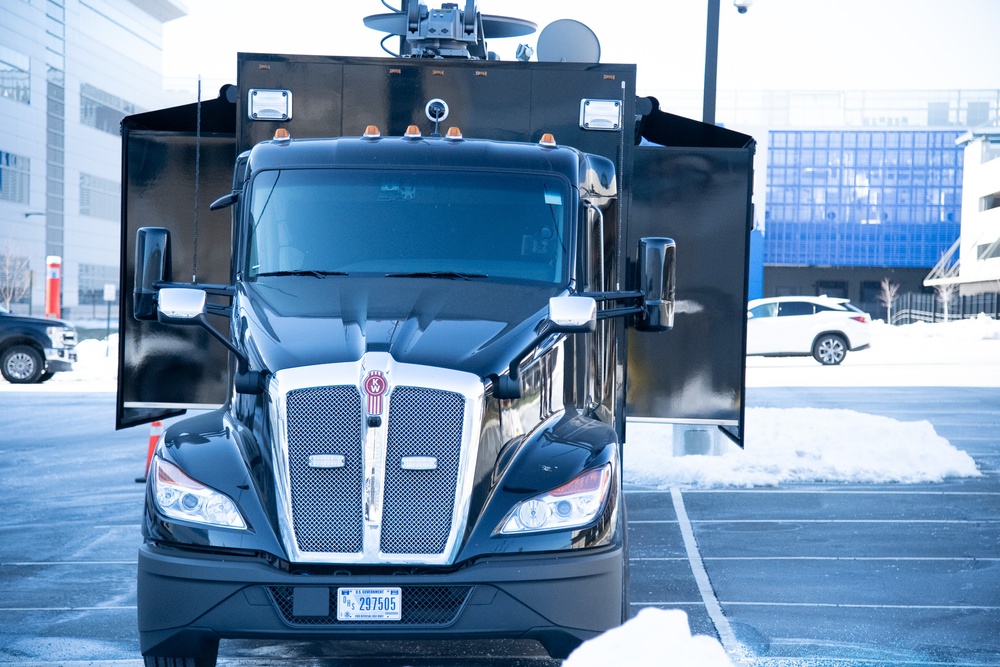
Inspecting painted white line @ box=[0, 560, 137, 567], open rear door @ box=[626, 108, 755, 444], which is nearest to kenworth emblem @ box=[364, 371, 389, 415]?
open rear door @ box=[626, 108, 755, 444]

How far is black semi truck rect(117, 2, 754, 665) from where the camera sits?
458 centimetres

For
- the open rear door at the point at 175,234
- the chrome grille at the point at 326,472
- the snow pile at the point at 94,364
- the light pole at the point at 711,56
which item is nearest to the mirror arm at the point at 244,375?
the chrome grille at the point at 326,472

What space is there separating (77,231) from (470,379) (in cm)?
7654

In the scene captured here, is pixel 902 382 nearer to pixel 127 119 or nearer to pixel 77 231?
pixel 127 119

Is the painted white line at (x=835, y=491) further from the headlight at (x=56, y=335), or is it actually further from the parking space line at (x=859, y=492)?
the headlight at (x=56, y=335)

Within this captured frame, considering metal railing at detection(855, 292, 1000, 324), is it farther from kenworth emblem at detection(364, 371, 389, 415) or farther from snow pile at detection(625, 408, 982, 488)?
kenworth emblem at detection(364, 371, 389, 415)

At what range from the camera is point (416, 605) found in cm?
454

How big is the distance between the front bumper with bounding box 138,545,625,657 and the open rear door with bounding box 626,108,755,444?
3272mm

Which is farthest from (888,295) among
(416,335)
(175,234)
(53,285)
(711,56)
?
(416,335)

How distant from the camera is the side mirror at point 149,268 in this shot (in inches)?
216

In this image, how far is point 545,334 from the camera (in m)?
5.26

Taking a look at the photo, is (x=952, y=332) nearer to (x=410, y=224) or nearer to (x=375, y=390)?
(x=410, y=224)

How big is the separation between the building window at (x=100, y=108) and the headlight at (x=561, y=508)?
78198 mm

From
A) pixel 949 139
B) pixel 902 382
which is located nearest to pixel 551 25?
pixel 902 382
